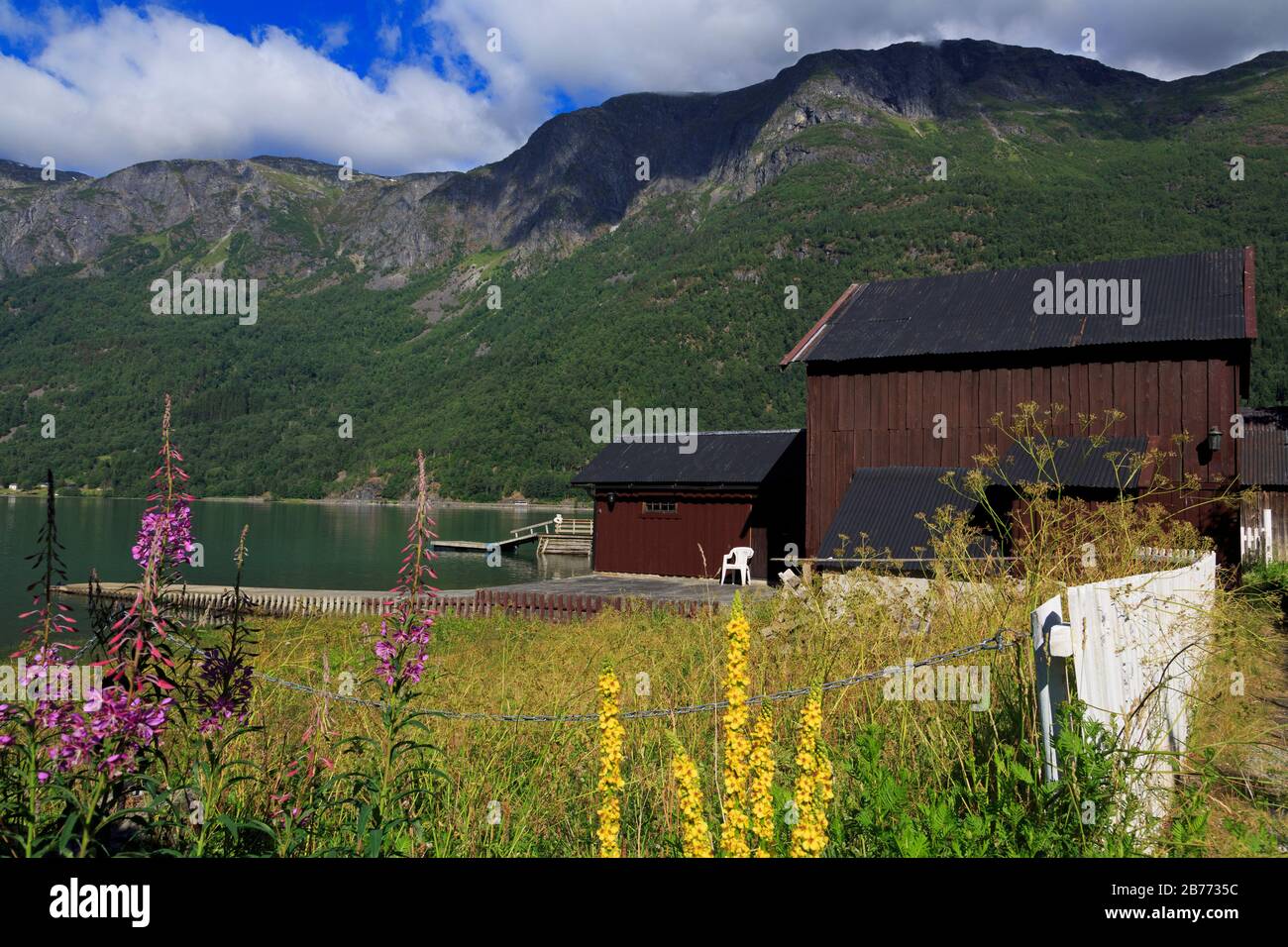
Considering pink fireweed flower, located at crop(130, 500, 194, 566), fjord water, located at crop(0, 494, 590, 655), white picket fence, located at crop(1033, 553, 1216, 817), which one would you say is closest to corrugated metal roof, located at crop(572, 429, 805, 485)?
fjord water, located at crop(0, 494, 590, 655)

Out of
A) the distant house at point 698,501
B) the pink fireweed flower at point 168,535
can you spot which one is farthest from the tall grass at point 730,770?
the distant house at point 698,501

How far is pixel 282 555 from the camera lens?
51.8 metres

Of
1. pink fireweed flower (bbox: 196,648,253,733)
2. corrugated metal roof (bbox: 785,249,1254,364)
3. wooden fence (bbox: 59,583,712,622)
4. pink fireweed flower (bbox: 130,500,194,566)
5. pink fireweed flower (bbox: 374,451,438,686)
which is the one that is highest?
corrugated metal roof (bbox: 785,249,1254,364)

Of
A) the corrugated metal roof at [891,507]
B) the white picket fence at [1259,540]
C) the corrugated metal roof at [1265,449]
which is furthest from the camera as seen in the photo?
the corrugated metal roof at [1265,449]

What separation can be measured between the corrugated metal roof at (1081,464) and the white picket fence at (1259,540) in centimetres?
377

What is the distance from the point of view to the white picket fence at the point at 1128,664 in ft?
14.3

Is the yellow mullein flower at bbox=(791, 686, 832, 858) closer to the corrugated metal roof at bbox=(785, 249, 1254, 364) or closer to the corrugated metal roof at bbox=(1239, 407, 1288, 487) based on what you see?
the corrugated metal roof at bbox=(785, 249, 1254, 364)

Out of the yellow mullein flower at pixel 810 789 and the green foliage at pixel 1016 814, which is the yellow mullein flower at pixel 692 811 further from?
the green foliage at pixel 1016 814

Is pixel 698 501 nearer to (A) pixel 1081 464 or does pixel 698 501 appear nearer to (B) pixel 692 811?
(A) pixel 1081 464

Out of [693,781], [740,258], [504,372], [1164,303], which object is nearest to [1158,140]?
[740,258]

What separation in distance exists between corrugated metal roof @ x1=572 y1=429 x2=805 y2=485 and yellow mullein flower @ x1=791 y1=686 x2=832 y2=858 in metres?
26.4

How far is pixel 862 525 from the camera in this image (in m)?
21.0

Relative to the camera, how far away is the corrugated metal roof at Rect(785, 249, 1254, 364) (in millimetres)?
20016

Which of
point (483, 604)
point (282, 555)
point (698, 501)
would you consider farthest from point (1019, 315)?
A: point (282, 555)
